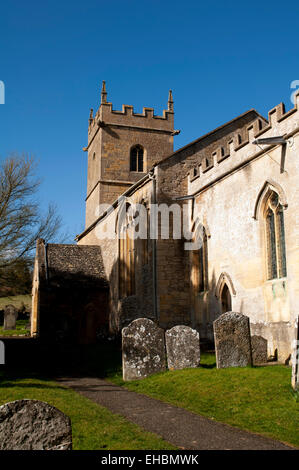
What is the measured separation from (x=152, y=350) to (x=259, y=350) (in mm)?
2665

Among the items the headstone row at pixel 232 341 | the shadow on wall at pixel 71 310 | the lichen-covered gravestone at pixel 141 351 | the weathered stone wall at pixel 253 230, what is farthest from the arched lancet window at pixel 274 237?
the shadow on wall at pixel 71 310

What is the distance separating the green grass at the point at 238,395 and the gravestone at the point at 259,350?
45.2 inches

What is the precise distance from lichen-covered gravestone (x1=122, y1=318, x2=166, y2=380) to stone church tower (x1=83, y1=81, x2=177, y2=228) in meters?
20.3

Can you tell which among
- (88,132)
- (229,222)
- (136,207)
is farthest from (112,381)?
(88,132)

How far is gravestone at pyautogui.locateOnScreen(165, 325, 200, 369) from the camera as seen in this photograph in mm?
10461

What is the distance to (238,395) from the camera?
7684mm

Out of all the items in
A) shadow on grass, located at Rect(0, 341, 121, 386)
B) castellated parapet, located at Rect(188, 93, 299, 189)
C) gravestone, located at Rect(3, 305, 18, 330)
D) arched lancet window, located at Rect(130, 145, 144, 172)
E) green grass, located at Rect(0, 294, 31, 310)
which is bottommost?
shadow on grass, located at Rect(0, 341, 121, 386)

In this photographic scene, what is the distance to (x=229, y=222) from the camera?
14.4 m

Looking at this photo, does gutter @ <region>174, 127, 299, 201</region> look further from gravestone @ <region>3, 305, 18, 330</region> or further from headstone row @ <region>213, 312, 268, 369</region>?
gravestone @ <region>3, 305, 18, 330</region>

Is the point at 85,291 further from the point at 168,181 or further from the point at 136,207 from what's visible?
the point at 168,181

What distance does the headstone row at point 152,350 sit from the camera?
34.4 feet

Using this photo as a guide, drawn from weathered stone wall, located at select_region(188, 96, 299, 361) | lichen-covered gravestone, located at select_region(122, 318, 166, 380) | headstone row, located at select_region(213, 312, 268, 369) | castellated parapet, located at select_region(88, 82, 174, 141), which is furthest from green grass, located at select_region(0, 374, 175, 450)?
castellated parapet, located at select_region(88, 82, 174, 141)

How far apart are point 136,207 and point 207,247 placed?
5035 millimetres

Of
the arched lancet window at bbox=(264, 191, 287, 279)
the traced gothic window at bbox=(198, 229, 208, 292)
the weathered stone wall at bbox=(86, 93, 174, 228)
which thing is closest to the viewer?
the arched lancet window at bbox=(264, 191, 287, 279)
